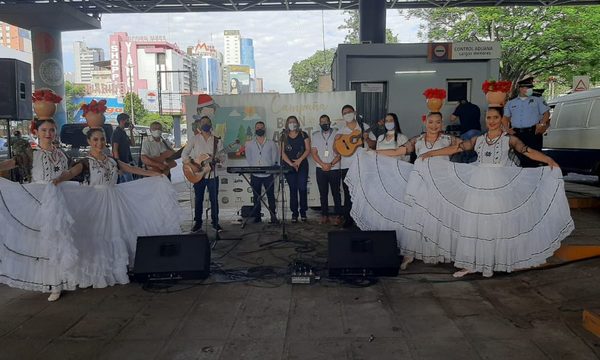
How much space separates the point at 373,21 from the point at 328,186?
27.4 ft

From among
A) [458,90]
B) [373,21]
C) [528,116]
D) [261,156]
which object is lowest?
[261,156]

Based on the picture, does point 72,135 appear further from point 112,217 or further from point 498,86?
point 498,86

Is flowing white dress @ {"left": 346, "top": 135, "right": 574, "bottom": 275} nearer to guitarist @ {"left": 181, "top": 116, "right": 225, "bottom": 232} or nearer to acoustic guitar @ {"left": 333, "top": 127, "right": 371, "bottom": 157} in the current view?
acoustic guitar @ {"left": 333, "top": 127, "right": 371, "bottom": 157}

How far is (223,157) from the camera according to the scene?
7852 millimetres

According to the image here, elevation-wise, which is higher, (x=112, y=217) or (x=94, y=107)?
(x=94, y=107)

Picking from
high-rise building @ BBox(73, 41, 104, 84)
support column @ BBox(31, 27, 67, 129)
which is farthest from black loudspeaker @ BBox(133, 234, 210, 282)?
high-rise building @ BBox(73, 41, 104, 84)

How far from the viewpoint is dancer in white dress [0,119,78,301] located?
4.68 meters

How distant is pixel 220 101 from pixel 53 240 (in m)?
4.72

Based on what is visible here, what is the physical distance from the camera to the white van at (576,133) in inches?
375

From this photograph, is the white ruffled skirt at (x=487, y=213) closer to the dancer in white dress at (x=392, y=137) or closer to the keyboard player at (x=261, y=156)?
the dancer in white dress at (x=392, y=137)

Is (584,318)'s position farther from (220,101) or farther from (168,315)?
(220,101)

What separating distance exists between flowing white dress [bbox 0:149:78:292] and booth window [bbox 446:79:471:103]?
8604 millimetres

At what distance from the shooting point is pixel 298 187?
338 inches

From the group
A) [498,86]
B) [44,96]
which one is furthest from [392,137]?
[44,96]
